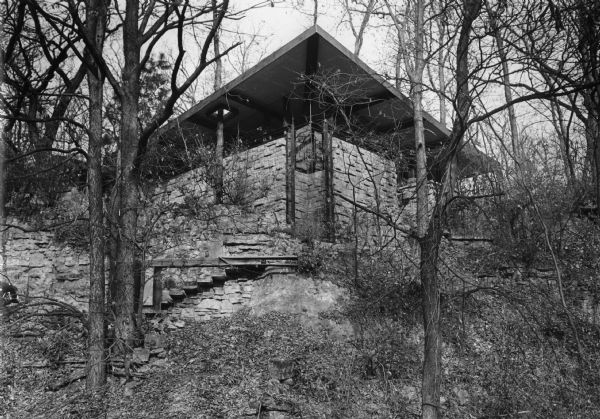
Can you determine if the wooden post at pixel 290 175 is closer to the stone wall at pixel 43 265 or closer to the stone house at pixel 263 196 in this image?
the stone house at pixel 263 196

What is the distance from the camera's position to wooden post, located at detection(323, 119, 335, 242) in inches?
473

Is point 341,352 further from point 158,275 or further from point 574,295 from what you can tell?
point 574,295

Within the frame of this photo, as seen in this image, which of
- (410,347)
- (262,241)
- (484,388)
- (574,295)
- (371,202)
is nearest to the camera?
(484,388)

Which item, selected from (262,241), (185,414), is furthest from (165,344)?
(262,241)

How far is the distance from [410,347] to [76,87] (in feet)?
41.3

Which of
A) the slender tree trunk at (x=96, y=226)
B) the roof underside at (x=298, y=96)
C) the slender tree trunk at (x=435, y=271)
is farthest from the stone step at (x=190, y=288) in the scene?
the slender tree trunk at (x=435, y=271)

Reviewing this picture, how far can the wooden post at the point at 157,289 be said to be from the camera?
9.98 meters

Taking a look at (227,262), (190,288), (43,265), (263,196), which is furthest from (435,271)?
(43,265)

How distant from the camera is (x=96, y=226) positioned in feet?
26.2

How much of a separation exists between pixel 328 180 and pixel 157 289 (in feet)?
16.0

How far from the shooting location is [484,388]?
8.02 m

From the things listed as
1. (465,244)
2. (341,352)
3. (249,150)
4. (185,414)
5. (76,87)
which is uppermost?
(76,87)

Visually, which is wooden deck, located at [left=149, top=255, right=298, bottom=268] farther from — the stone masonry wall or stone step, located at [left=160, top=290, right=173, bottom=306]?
the stone masonry wall

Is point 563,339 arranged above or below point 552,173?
below
